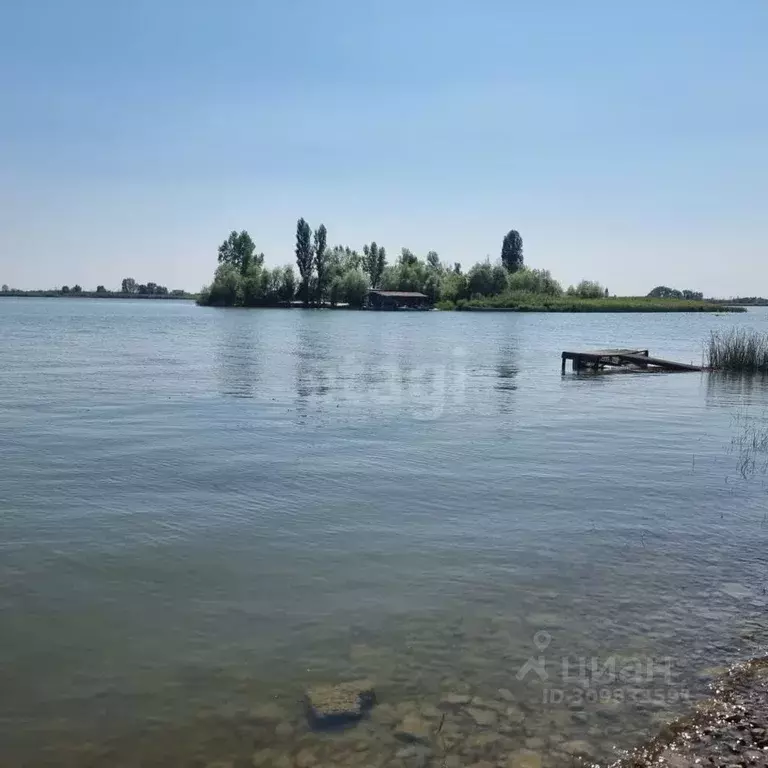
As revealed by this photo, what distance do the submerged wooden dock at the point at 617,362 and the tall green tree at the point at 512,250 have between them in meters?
148

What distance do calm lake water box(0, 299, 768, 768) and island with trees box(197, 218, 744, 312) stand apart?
13855 cm

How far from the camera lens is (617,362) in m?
Answer: 41.8

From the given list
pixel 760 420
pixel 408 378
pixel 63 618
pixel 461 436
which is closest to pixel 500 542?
pixel 63 618

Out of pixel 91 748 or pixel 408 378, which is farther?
pixel 408 378

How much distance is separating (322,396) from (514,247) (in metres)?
169

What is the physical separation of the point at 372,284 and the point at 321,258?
87.7ft

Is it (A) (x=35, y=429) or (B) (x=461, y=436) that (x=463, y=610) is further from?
(A) (x=35, y=429)

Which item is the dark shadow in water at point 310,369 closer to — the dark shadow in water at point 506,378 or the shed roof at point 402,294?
the dark shadow in water at point 506,378

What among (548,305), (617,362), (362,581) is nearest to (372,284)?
(548,305)

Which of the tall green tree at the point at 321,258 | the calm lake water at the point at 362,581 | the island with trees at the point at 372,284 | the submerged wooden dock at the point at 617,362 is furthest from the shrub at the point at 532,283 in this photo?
the calm lake water at the point at 362,581

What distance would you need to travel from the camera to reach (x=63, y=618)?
8.62 meters

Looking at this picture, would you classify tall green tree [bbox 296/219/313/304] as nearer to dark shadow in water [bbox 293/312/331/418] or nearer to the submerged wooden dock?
dark shadow in water [bbox 293/312/331/418]

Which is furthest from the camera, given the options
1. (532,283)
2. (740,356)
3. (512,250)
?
(512,250)

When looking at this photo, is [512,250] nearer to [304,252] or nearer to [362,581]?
[304,252]
